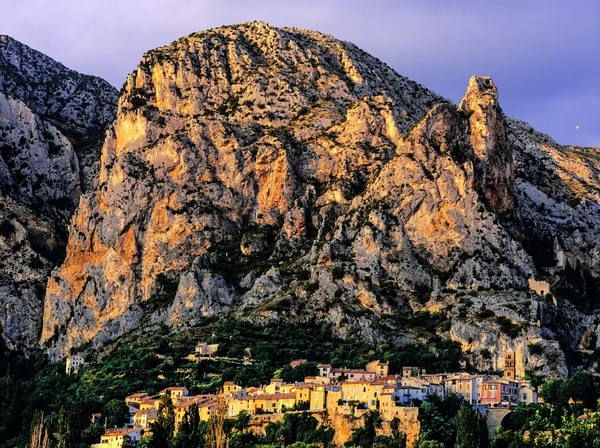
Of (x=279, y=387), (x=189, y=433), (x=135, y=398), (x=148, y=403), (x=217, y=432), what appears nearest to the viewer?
(x=217, y=432)

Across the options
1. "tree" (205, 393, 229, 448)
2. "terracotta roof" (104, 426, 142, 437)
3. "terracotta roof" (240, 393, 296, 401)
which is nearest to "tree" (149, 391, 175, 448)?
"tree" (205, 393, 229, 448)

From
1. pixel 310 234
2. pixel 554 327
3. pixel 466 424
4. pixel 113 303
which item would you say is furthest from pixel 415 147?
pixel 466 424

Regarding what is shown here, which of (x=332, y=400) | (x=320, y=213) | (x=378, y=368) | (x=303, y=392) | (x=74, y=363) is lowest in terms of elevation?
(x=332, y=400)

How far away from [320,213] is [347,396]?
47179 millimetres

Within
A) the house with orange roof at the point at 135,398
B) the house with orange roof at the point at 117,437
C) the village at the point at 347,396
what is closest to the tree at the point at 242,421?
the village at the point at 347,396

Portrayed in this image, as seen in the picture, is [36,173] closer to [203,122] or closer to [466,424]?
[203,122]

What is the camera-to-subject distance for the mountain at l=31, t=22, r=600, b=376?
14362cm

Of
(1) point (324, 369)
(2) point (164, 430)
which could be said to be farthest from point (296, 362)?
(2) point (164, 430)

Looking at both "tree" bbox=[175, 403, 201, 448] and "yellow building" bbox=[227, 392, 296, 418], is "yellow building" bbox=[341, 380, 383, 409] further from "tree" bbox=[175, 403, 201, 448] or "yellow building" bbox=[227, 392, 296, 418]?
"tree" bbox=[175, 403, 201, 448]

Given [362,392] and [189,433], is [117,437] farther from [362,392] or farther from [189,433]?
[362,392]

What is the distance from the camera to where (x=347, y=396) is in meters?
117

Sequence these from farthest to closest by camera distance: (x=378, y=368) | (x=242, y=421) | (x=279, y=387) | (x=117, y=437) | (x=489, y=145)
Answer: (x=489, y=145) → (x=378, y=368) → (x=279, y=387) → (x=117, y=437) → (x=242, y=421)

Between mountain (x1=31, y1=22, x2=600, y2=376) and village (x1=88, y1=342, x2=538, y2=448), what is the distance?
10.3 meters

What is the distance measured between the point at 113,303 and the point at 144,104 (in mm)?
33109
